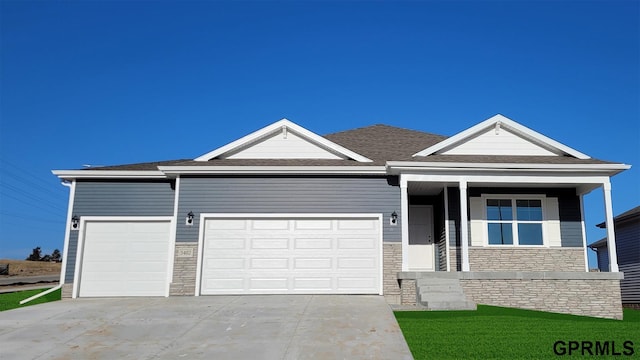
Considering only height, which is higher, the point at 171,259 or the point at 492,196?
the point at 492,196

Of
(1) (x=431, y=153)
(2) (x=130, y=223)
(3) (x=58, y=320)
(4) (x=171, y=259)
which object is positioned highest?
(1) (x=431, y=153)

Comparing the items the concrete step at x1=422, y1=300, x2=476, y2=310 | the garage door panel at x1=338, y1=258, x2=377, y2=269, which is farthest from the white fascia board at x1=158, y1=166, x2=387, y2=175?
the concrete step at x1=422, y1=300, x2=476, y2=310

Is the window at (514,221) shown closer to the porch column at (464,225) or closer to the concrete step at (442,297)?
the porch column at (464,225)

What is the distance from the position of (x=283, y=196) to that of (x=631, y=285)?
13.4 metres

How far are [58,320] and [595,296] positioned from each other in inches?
459

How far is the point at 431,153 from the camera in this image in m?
14.6

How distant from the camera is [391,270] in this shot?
13047mm

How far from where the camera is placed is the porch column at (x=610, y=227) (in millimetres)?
12844

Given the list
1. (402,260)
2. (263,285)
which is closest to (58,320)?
(263,285)

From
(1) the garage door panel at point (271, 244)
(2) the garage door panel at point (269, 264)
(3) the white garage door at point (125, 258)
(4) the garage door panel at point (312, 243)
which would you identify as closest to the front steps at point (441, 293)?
(4) the garage door panel at point (312, 243)

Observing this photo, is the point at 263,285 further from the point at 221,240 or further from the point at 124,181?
the point at 124,181

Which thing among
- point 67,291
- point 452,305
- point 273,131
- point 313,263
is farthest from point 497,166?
point 67,291

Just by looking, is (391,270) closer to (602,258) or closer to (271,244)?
(271,244)
